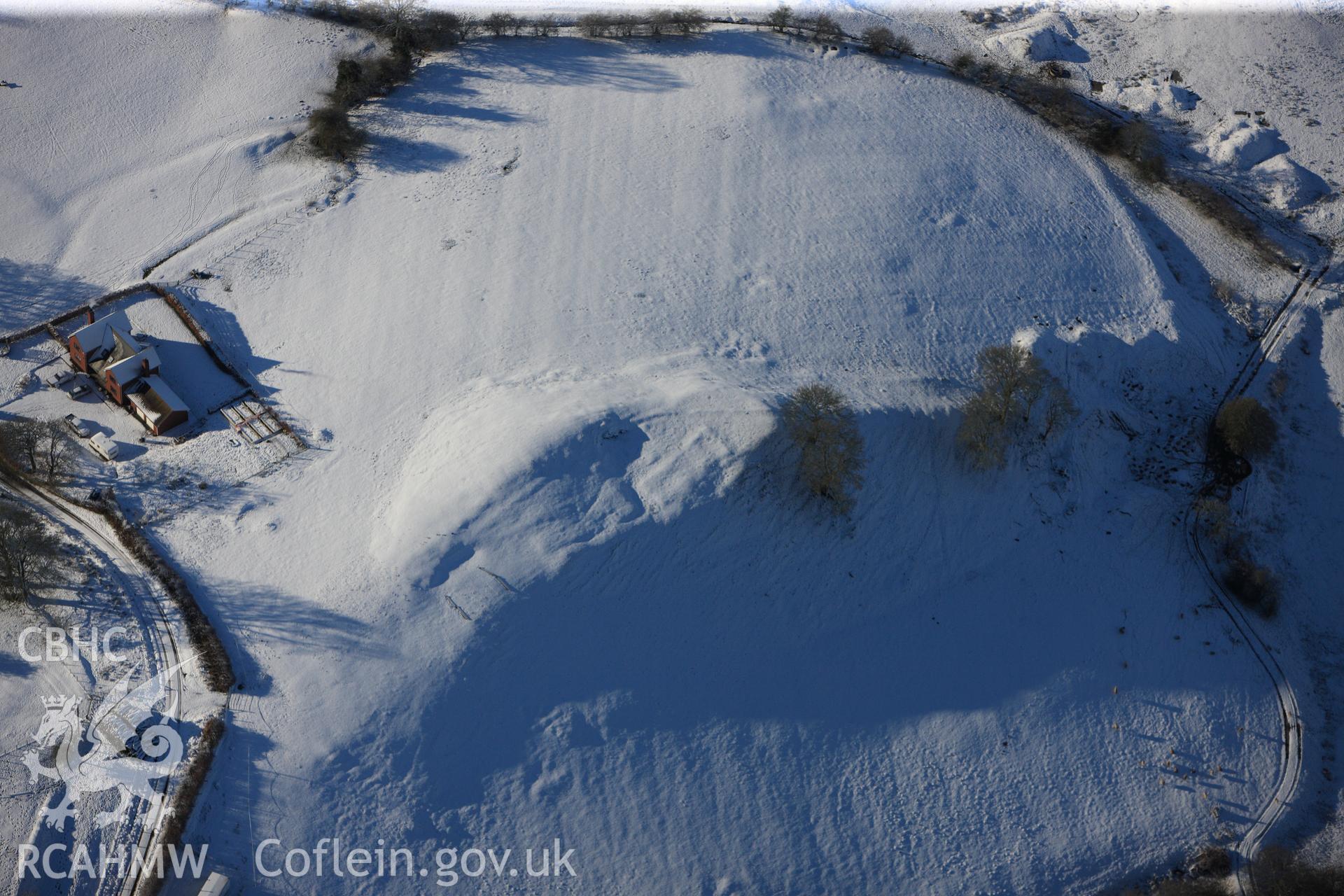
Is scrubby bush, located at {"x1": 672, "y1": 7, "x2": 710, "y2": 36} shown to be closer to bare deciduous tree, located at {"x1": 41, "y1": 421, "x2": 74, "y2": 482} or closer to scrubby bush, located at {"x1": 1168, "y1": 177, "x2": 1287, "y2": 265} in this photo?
scrubby bush, located at {"x1": 1168, "y1": 177, "x2": 1287, "y2": 265}

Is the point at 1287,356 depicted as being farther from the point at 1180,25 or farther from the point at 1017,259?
the point at 1180,25

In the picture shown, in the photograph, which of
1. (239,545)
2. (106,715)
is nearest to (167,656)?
(106,715)

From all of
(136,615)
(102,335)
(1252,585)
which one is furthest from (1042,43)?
(136,615)

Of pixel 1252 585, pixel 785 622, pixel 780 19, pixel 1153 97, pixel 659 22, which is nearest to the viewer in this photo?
pixel 785 622

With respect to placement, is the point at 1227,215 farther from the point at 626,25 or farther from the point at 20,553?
the point at 20,553

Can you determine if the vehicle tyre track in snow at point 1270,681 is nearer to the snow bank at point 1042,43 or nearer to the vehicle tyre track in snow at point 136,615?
the snow bank at point 1042,43

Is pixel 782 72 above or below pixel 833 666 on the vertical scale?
above

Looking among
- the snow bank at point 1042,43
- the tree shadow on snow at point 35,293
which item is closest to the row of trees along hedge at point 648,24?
the snow bank at point 1042,43
